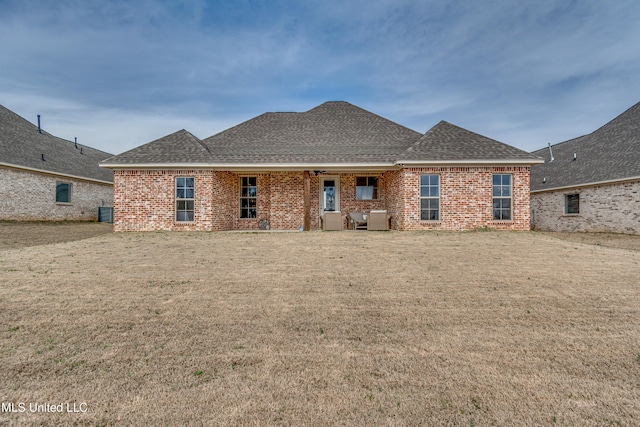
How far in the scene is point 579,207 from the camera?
15.9m

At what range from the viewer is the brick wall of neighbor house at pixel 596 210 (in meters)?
13.4

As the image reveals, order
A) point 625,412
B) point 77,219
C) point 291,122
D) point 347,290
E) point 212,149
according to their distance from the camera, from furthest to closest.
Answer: point 77,219 < point 291,122 < point 212,149 < point 347,290 < point 625,412

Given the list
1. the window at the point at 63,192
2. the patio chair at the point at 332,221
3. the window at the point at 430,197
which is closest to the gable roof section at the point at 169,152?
the patio chair at the point at 332,221

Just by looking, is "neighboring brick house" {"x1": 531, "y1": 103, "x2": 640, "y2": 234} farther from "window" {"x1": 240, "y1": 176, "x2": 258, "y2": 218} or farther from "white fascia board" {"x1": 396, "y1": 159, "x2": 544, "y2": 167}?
"window" {"x1": 240, "y1": 176, "x2": 258, "y2": 218}

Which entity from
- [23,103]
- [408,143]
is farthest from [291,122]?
[23,103]

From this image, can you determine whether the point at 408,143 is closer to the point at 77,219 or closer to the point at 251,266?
the point at 251,266

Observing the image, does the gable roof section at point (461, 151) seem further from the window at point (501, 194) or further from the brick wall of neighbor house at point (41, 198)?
the brick wall of neighbor house at point (41, 198)

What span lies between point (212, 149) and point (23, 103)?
16.9m

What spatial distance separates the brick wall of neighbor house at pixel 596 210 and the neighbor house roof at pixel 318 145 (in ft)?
17.3

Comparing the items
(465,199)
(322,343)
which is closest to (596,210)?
(465,199)

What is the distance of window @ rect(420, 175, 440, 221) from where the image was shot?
12.9 metres

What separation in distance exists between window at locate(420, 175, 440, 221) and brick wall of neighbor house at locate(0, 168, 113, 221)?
20365mm

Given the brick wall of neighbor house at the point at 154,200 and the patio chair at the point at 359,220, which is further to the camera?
the patio chair at the point at 359,220

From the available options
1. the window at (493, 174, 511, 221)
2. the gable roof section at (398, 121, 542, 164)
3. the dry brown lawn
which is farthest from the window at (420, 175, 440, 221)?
the dry brown lawn
